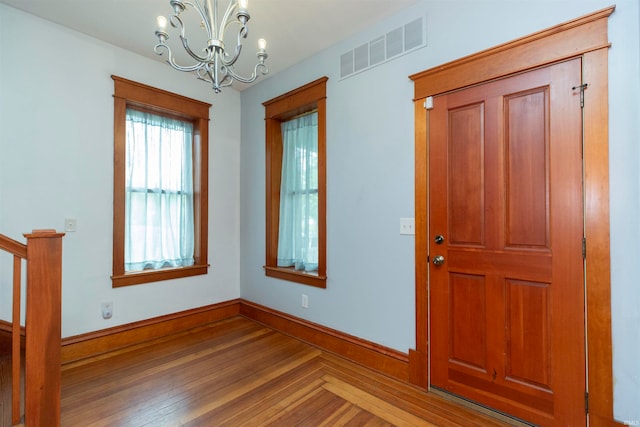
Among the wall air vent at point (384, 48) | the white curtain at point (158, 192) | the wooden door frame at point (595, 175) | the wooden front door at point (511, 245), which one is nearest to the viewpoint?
the wooden door frame at point (595, 175)

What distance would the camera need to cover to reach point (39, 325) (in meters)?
1.54

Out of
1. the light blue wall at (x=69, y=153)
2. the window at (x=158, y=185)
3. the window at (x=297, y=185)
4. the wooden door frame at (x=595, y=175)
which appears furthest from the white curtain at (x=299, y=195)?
the wooden door frame at (x=595, y=175)

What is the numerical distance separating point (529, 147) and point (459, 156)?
1.28ft

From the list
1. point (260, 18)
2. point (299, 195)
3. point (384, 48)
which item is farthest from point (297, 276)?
point (260, 18)

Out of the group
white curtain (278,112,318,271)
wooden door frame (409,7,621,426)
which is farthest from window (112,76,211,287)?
wooden door frame (409,7,621,426)

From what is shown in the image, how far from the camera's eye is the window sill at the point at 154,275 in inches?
110

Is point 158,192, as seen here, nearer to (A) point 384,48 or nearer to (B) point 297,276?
(B) point 297,276

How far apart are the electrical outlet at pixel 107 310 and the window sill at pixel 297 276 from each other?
150 cm

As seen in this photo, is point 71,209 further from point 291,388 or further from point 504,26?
point 504,26

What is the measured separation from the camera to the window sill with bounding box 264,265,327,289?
282 centimetres

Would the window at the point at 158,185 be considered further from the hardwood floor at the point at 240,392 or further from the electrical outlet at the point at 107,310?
the hardwood floor at the point at 240,392

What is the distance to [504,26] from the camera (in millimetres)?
1833

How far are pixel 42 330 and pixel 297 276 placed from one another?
1944 mm

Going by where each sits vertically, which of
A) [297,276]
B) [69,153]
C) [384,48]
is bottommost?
[297,276]
